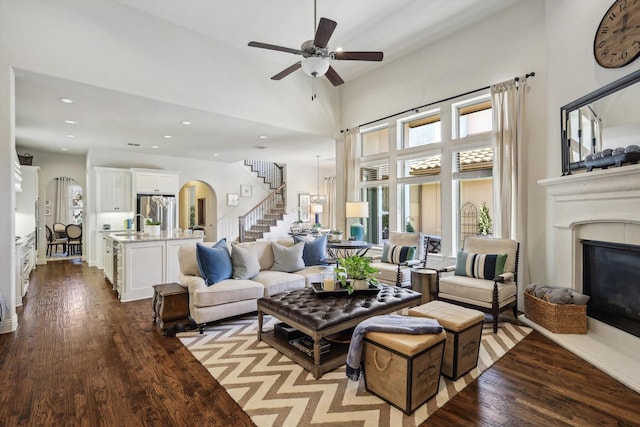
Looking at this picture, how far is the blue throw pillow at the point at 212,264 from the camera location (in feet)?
12.0

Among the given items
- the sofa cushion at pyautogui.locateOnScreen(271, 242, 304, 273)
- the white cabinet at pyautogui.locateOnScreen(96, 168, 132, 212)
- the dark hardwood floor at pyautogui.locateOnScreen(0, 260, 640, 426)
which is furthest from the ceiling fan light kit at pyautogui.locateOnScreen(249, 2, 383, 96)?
the white cabinet at pyautogui.locateOnScreen(96, 168, 132, 212)

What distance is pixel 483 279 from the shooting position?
12.5 feet

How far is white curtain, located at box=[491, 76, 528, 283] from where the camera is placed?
3992 mm

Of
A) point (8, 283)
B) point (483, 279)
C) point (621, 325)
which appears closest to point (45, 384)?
point (8, 283)

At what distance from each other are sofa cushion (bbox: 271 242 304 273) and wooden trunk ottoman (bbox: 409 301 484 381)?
2.14m

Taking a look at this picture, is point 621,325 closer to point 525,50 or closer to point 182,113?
point 525,50

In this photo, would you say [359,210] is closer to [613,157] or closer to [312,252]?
[312,252]

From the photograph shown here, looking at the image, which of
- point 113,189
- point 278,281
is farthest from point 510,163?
point 113,189

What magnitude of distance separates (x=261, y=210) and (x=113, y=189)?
426cm

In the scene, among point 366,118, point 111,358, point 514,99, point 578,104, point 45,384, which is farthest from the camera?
point 366,118

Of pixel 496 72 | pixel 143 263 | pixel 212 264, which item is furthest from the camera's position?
pixel 143 263

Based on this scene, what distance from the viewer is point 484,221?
4734mm

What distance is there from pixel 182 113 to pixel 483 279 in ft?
16.1

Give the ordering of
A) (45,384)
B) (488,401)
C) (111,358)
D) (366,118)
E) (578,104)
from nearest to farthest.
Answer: (488,401) < (45,384) < (111,358) < (578,104) < (366,118)
